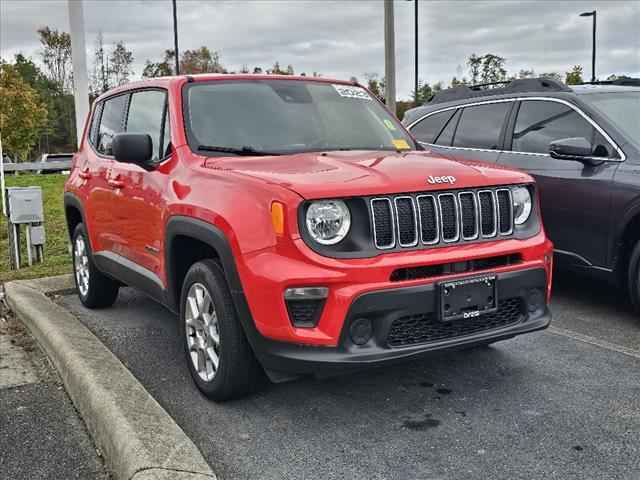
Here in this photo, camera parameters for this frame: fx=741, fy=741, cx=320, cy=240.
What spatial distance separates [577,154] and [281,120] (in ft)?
7.57

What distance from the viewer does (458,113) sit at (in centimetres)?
701

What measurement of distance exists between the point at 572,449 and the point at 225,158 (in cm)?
231

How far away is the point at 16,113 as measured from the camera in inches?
1622

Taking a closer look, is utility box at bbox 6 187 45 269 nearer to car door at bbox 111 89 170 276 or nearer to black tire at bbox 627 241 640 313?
car door at bbox 111 89 170 276

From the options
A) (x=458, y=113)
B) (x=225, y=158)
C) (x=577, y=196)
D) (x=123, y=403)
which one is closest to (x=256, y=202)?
(x=225, y=158)

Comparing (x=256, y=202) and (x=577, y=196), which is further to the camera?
(x=577, y=196)

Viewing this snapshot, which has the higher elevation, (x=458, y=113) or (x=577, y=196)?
(x=458, y=113)

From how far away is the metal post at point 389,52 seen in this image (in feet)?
40.1

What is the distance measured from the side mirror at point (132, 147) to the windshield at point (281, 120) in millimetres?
283

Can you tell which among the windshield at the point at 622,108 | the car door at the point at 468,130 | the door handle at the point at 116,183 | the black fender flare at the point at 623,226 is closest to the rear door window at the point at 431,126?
the car door at the point at 468,130

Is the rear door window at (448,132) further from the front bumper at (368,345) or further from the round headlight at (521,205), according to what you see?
the front bumper at (368,345)

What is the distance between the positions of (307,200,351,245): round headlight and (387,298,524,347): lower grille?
0.49 meters

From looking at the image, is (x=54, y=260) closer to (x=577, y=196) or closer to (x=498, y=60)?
(x=577, y=196)

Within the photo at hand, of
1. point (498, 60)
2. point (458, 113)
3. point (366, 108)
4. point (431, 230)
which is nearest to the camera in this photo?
point (431, 230)
